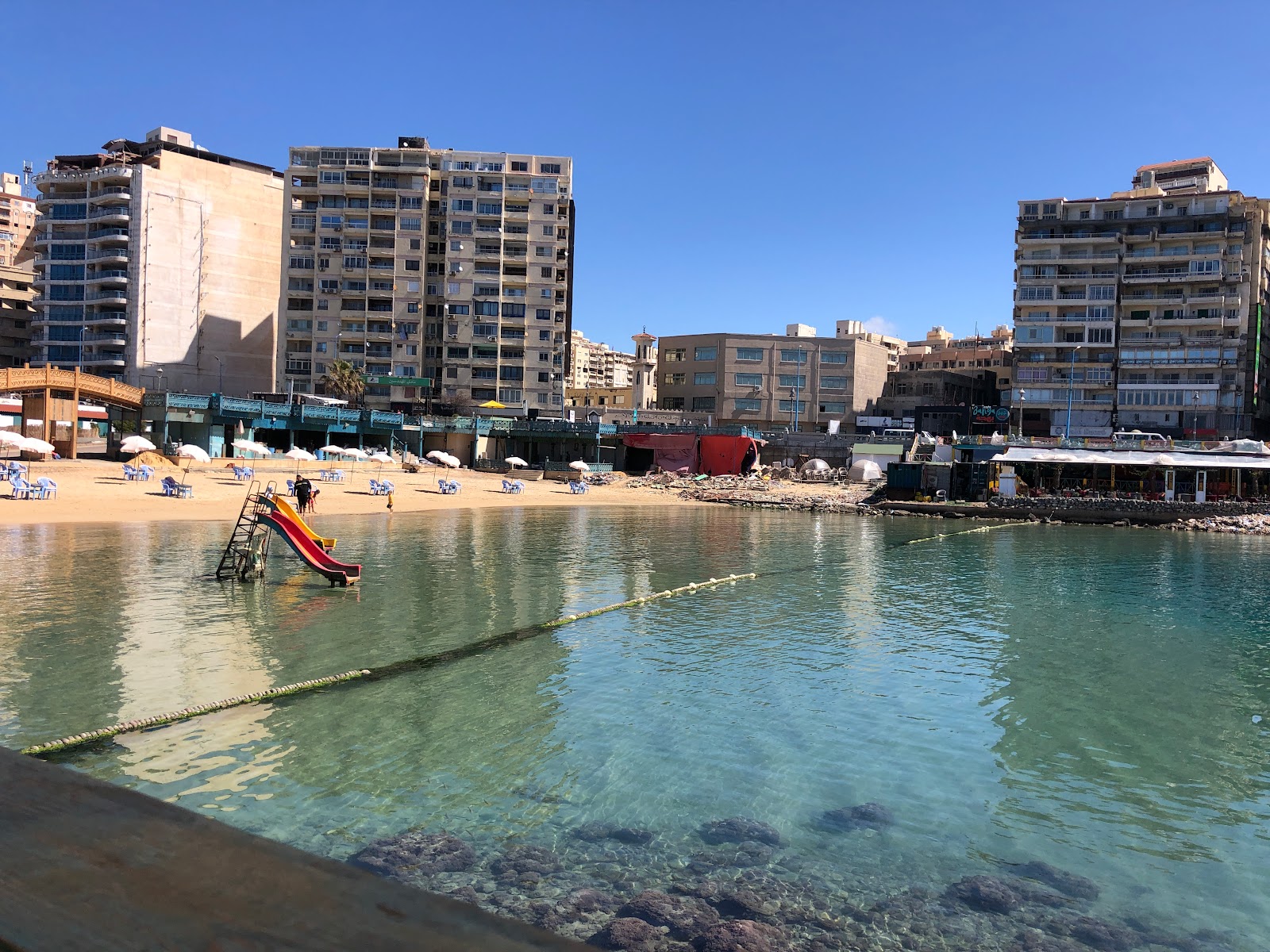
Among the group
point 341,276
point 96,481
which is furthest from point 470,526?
point 341,276

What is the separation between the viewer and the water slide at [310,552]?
23922 millimetres

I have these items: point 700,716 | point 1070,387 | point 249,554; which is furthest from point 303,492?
point 1070,387

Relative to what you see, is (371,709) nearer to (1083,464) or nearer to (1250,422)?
(1083,464)

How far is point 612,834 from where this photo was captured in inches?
384

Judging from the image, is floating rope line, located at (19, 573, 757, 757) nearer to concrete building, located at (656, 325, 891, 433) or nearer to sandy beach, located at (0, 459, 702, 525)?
sandy beach, located at (0, 459, 702, 525)

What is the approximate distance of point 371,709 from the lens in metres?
13.6

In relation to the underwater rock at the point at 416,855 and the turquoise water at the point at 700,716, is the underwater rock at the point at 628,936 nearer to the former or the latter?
the turquoise water at the point at 700,716

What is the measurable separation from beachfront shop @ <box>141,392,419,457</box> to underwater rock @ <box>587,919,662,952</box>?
64.5m

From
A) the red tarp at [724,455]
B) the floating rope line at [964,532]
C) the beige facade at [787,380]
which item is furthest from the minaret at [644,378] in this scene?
the floating rope line at [964,532]

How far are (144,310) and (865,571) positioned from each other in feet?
299

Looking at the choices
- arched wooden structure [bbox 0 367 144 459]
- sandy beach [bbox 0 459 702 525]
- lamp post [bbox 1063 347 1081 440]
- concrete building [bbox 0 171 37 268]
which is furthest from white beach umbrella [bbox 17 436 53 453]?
concrete building [bbox 0 171 37 268]

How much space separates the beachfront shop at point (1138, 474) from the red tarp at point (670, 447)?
1201 inches

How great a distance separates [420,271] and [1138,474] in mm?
75832

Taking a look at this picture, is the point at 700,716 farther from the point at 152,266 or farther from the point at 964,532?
the point at 152,266
